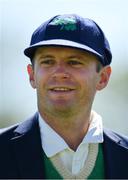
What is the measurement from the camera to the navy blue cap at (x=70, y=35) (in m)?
4.94

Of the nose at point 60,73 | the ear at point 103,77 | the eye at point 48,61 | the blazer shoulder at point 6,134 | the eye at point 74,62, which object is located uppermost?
the eye at point 48,61

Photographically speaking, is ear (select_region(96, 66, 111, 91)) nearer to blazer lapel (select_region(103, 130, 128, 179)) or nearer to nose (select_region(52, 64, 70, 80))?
blazer lapel (select_region(103, 130, 128, 179))

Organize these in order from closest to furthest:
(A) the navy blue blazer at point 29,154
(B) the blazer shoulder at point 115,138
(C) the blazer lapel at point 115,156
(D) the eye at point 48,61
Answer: (A) the navy blue blazer at point 29,154
(D) the eye at point 48,61
(C) the blazer lapel at point 115,156
(B) the blazer shoulder at point 115,138

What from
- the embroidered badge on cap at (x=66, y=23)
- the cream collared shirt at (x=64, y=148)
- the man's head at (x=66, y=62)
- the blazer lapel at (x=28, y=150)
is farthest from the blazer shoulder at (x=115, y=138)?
the embroidered badge on cap at (x=66, y=23)

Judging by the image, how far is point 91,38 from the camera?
5047 millimetres

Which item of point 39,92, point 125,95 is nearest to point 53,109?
point 39,92

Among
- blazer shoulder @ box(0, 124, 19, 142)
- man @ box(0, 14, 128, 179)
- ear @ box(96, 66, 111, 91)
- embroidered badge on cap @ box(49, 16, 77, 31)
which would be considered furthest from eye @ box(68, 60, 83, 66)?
blazer shoulder @ box(0, 124, 19, 142)

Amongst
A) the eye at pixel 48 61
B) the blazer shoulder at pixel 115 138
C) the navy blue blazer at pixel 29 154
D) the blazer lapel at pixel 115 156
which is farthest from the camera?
the blazer shoulder at pixel 115 138

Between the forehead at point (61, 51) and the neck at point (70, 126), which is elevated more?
the forehead at point (61, 51)

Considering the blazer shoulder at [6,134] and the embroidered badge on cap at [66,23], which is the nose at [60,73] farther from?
the blazer shoulder at [6,134]

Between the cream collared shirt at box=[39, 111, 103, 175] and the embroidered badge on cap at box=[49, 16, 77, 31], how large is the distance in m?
0.64

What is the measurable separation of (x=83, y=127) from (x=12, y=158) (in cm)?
60

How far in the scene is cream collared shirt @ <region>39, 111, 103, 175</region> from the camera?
4973mm

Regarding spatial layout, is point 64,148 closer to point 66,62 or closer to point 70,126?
point 70,126
